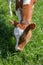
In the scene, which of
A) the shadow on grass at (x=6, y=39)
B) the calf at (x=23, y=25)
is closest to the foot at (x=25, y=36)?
the calf at (x=23, y=25)

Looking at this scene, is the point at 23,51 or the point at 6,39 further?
the point at 6,39

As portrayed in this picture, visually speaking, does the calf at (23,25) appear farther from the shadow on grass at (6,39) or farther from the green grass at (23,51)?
the shadow on grass at (6,39)

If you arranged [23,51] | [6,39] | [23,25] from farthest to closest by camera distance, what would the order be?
[6,39], [23,51], [23,25]

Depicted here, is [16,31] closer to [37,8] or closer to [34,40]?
[34,40]

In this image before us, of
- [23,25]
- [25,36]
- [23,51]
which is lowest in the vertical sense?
[23,51]

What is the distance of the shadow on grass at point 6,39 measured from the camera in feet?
20.2

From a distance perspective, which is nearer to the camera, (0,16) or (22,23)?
(22,23)

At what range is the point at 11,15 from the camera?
7.43 metres

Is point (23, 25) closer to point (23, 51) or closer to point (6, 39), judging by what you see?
point (23, 51)

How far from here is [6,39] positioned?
21.6ft

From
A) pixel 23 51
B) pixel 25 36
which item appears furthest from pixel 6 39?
pixel 25 36

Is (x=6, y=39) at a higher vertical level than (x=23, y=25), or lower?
lower

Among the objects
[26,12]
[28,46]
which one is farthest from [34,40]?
[26,12]

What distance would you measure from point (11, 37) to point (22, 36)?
1.18 m
